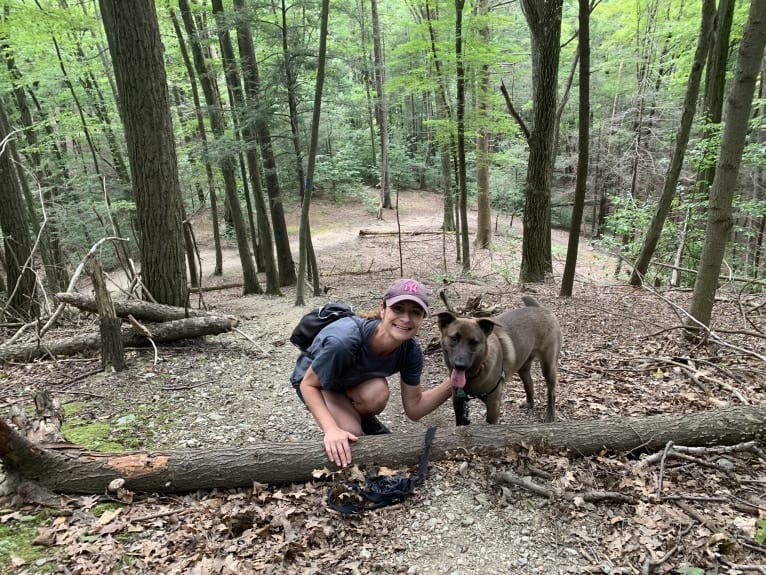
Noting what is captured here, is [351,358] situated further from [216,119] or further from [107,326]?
[216,119]

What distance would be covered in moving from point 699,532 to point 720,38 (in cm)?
1099

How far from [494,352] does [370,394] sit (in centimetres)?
138

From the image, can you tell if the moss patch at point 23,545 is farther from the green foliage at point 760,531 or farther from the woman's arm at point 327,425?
the green foliage at point 760,531

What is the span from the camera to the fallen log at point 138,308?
6.36 meters

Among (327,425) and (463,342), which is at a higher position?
(463,342)

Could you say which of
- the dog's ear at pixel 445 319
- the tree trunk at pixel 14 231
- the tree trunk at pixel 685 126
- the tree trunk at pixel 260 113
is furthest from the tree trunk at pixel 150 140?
the tree trunk at pixel 685 126

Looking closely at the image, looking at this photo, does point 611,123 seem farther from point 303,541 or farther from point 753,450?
point 303,541

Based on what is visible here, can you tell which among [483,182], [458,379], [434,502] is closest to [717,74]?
[483,182]

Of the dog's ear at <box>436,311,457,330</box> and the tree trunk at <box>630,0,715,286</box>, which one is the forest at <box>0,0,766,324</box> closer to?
the tree trunk at <box>630,0,715,286</box>

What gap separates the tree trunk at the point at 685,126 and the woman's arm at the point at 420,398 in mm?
6018

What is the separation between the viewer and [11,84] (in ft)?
49.8

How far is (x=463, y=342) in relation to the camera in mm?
3934

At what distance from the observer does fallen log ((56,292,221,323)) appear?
250 inches

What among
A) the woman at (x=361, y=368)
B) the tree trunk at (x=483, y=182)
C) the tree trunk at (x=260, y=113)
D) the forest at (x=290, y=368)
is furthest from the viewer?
the tree trunk at (x=483, y=182)
